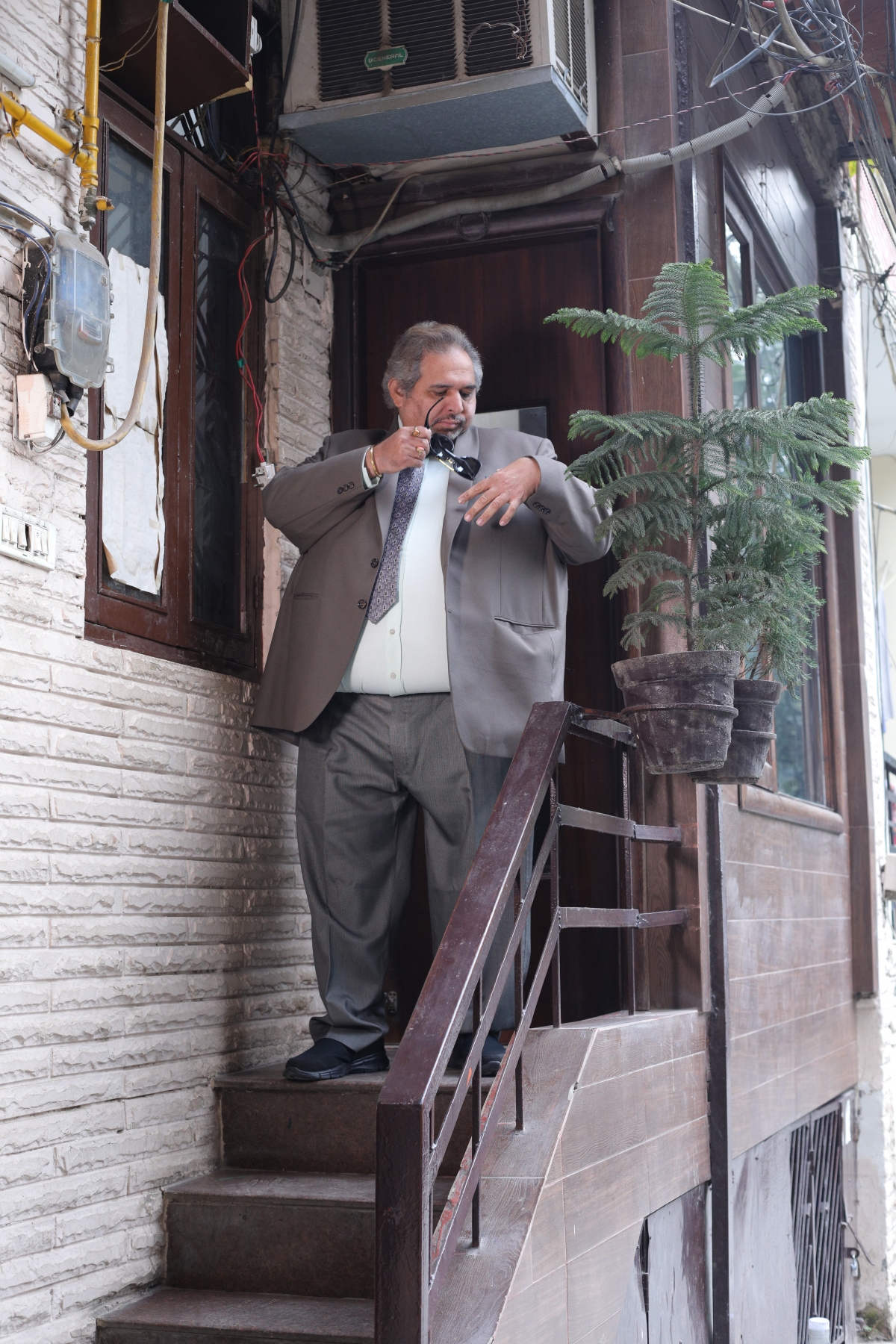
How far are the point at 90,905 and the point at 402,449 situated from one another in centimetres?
122

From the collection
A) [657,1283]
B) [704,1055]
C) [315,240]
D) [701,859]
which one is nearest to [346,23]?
[315,240]

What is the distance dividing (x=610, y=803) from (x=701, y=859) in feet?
1.18

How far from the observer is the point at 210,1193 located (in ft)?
9.97

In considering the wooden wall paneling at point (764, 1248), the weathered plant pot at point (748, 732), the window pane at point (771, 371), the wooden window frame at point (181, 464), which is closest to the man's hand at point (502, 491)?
the weathered plant pot at point (748, 732)

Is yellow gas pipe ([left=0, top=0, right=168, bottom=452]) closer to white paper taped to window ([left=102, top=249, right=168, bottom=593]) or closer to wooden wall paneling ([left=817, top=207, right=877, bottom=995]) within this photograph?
white paper taped to window ([left=102, top=249, right=168, bottom=593])

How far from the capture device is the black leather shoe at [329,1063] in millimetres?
3229

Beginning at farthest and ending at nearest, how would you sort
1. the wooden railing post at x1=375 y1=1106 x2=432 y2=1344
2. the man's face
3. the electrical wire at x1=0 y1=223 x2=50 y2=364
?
the man's face → the electrical wire at x1=0 y1=223 x2=50 y2=364 → the wooden railing post at x1=375 y1=1106 x2=432 y2=1344

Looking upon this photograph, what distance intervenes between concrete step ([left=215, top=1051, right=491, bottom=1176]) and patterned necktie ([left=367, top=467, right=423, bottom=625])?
43.8 inches

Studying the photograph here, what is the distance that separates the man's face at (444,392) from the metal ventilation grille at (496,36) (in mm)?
890

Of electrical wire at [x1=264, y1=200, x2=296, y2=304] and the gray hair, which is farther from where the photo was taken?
electrical wire at [x1=264, y1=200, x2=296, y2=304]

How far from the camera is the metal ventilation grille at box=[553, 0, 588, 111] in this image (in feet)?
12.3

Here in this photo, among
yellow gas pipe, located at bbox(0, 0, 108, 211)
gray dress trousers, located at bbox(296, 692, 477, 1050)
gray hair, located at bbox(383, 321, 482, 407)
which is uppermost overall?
yellow gas pipe, located at bbox(0, 0, 108, 211)

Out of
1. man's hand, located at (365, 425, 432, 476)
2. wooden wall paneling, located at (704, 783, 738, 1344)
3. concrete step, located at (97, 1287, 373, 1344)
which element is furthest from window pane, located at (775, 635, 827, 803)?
concrete step, located at (97, 1287, 373, 1344)

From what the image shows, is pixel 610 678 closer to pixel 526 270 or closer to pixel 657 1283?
pixel 526 270
